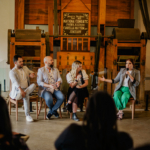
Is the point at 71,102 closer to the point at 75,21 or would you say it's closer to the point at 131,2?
the point at 75,21

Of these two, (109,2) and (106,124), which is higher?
(109,2)

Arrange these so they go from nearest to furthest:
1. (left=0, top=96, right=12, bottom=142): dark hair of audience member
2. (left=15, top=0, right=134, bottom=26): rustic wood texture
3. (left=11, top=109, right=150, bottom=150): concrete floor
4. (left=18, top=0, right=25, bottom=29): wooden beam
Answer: (left=0, top=96, right=12, bottom=142): dark hair of audience member < (left=11, top=109, right=150, bottom=150): concrete floor < (left=18, top=0, right=25, bottom=29): wooden beam < (left=15, top=0, right=134, bottom=26): rustic wood texture

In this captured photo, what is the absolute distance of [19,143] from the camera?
1.32 metres

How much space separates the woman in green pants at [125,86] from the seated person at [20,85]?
1.73m

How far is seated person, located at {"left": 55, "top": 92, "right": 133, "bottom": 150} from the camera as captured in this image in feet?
4.07

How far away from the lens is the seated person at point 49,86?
165 inches

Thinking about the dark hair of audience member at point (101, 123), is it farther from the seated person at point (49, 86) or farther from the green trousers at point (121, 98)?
the green trousers at point (121, 98)

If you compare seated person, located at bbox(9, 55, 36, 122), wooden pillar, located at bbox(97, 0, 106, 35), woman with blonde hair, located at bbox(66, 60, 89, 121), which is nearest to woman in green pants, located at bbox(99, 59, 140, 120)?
woman with blonde hair, located at bbox(66, 60, 89, 121)

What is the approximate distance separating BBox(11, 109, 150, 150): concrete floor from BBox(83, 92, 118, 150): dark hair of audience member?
5.52 feet

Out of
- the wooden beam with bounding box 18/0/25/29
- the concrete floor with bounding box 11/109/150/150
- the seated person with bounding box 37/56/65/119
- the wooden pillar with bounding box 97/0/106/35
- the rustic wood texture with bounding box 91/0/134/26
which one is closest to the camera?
the concrete floor with bounding box 11/109/150/150

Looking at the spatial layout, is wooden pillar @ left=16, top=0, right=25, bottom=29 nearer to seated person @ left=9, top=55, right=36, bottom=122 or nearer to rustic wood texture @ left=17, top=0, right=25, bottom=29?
rustic wood texture @ left=17, top=0, right=25, bottom=29

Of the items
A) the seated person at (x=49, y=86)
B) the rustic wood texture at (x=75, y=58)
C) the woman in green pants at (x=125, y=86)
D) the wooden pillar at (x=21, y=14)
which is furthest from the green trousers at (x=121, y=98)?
the wooden pillar at (x=21, y=14)

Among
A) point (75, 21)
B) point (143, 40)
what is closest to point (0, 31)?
point (75, 21)

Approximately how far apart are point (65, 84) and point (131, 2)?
12.8ft
